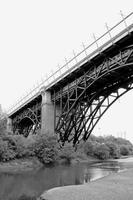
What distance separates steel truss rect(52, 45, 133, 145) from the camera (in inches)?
1012

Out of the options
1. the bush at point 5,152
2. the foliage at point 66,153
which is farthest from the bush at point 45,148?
the foliage at point 66,153

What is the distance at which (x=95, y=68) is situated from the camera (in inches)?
1110

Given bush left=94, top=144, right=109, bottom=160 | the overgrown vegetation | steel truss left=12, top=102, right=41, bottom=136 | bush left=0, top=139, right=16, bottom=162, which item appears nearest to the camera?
bush left=0, top=139, right=16, bottom=162

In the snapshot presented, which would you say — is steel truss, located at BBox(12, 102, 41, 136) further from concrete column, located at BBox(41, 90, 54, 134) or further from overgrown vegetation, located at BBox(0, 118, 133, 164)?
overgrown vegetation, located at BBox(0, 118, 133, 164)

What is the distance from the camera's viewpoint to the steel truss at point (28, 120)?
134 ft

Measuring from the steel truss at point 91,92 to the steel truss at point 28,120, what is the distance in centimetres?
574

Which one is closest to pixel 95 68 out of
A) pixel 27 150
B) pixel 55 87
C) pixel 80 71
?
pixel 80 71

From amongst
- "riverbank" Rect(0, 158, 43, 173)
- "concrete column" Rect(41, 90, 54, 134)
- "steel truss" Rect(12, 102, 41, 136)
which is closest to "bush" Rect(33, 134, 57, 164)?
"riverbank" Rect(0, 158, 43, 173)

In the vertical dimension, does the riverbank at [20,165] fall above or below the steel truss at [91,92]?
below

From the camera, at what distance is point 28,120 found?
175 ft

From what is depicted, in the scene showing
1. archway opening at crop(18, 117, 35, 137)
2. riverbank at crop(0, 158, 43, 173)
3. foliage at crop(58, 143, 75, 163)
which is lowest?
riverbank at crop(0, 158, 43, 173)

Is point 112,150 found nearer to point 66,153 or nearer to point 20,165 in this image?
point 66,153

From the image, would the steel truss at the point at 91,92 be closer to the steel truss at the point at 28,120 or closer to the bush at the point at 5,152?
the steel truss at the point at 28,120

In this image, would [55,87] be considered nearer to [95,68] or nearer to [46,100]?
[46,100]
